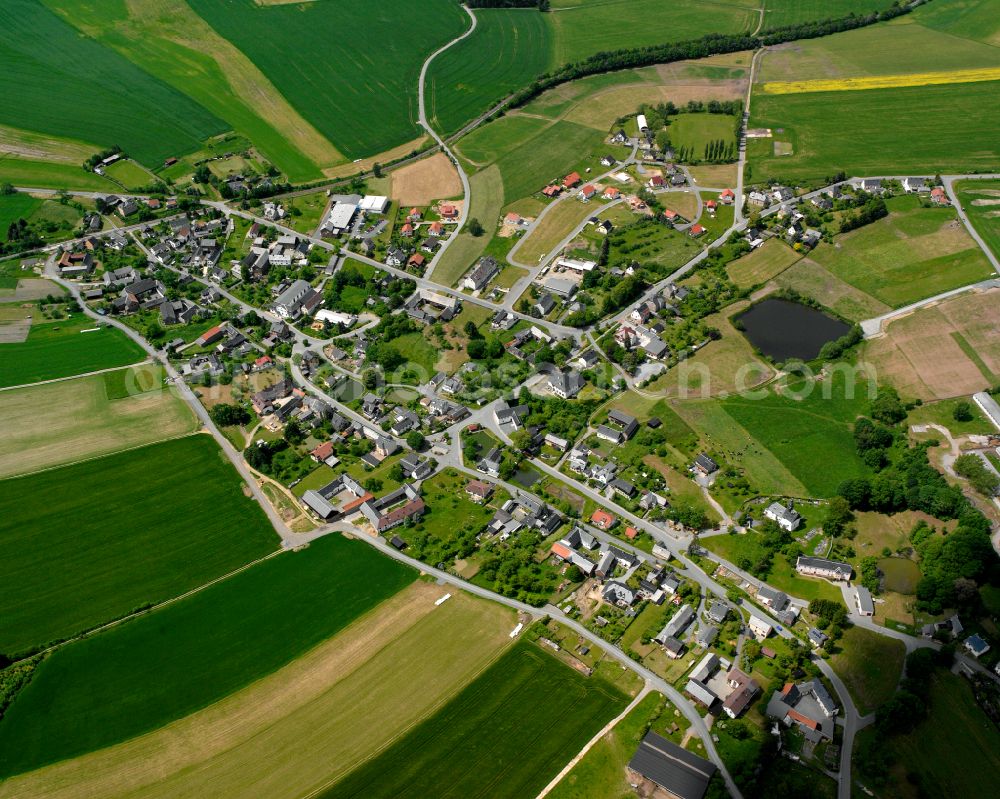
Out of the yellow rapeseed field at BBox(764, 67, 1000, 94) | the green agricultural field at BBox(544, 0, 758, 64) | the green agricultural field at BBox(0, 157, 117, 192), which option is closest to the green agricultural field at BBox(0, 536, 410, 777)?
the green agricultural field at BBox(0, 157, 117, 192)

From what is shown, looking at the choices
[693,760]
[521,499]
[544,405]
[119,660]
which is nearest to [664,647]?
[693,760]

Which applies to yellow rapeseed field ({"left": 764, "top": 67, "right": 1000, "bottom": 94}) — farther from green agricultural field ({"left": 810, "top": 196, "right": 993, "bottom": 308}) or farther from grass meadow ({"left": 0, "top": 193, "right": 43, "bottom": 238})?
grass meadow ({"left": 0, "top": 193, "right": 43, "bottom": 238})

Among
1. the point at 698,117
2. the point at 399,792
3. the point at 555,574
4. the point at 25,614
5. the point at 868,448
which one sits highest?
the point at 698,117

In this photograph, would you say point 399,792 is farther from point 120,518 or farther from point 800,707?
point 120,518

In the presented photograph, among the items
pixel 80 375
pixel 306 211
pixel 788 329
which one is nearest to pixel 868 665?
pixel 788 329

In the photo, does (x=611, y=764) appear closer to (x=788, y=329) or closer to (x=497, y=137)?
A: (x=788, y=329)
